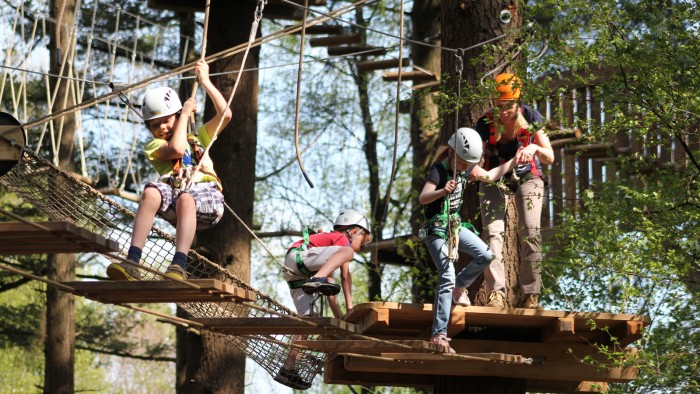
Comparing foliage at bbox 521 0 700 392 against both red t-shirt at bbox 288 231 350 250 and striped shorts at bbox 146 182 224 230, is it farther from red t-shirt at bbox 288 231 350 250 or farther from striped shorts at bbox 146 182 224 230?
striped shorts at bbox 146 182 224 230

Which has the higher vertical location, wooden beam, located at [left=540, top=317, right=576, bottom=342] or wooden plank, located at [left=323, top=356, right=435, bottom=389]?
wooden beam, located at [left=540, top=317, right=576, bottom=342]

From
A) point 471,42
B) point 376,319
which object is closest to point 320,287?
point 376,319

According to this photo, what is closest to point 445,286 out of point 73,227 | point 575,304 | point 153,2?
point 73,227

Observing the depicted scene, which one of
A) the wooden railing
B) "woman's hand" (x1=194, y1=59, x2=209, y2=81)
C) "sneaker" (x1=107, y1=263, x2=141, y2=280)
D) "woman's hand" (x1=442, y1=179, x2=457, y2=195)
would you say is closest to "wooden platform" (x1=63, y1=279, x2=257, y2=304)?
"sneaker" (x1=107, y1=263, x2=141, y2=280)

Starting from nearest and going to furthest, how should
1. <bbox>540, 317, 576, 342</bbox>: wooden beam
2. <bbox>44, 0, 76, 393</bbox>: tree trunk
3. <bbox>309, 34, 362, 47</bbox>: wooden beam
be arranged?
<bbox>540, 317, 576, 342</bbox>: wooden beam, <bbox>44, 0, 76, 393</bbox>: tree trunk, <bbox>309, 34, 362, 47</bbox>: wooden beam

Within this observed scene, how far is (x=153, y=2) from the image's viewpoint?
37.8ft

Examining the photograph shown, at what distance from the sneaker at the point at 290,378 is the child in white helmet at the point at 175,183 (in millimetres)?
1762

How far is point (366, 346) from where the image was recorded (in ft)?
22.6

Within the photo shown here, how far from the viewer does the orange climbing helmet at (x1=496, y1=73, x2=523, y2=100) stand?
7.71m

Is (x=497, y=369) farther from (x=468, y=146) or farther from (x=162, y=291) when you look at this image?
(x=162, y=291)

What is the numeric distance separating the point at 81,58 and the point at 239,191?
19.5 feet

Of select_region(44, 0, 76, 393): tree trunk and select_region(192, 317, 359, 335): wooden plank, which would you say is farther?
select_region(44, 0, 76, 393): tree trunk

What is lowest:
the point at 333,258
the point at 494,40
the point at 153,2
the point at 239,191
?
the point at 333,258

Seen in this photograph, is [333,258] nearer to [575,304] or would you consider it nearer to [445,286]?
[445,286]
